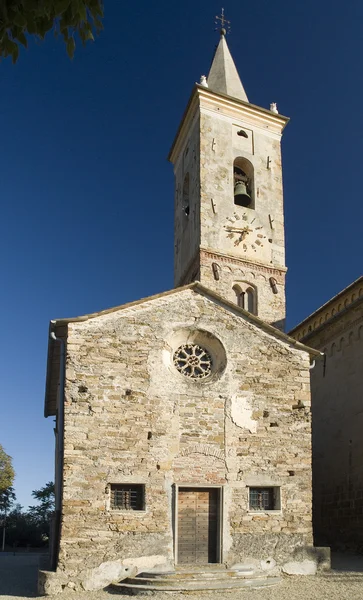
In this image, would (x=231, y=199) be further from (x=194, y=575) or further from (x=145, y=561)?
(x=194, y=575)

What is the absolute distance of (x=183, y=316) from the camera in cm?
1359

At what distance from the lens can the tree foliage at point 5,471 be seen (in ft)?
104

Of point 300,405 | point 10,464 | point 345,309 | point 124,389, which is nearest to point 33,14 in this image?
point 124,389

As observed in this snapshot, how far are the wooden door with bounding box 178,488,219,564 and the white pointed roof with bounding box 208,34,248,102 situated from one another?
15882 millimetres

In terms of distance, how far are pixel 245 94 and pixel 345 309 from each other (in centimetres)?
1168

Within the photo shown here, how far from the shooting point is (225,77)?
23.8 meters

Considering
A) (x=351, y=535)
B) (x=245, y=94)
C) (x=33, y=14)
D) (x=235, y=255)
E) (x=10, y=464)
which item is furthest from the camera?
(x=10, y=464)

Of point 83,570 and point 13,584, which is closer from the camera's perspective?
point 83,570

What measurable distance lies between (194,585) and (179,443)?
9.43 ft

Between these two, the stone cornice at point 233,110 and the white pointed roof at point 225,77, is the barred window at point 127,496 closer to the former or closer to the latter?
the stone cornice at point 233,110

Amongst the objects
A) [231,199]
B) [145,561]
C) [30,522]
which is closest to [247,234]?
[231,199]

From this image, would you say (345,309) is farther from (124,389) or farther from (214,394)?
(124,389)

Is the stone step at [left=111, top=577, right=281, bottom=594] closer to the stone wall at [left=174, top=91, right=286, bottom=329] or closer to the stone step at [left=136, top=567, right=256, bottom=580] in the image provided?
the stone step at [left=136, top=567, right=256, bottom=580]

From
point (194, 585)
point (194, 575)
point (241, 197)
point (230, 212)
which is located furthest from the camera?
point (241, 197)
